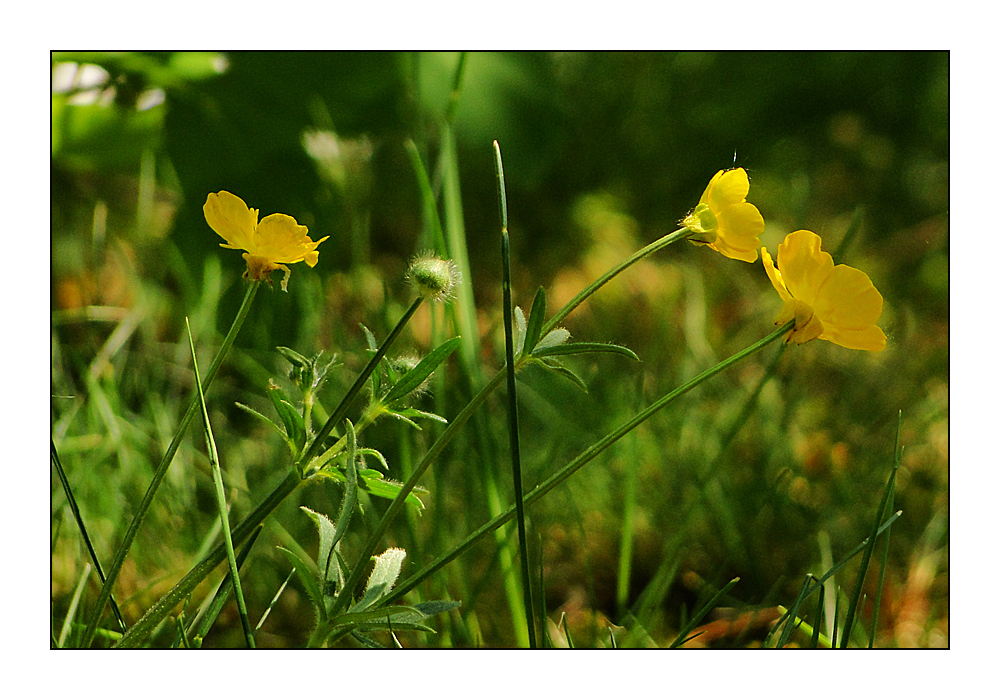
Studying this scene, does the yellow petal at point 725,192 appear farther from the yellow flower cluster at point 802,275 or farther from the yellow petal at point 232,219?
the yellow petal at point 232,219

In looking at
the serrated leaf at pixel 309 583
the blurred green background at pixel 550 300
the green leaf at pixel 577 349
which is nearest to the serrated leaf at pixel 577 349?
the green leaf at pixel 577 349

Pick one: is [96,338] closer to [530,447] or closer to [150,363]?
[150,363]

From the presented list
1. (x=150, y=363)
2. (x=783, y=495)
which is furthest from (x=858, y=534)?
(x=150, y=363)

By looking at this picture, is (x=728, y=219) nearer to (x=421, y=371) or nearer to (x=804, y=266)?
(x=804, y=266)

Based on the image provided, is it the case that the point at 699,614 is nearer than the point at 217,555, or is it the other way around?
the point at 217,555

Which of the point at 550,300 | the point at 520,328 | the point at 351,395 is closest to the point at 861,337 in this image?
the point at 520,328
